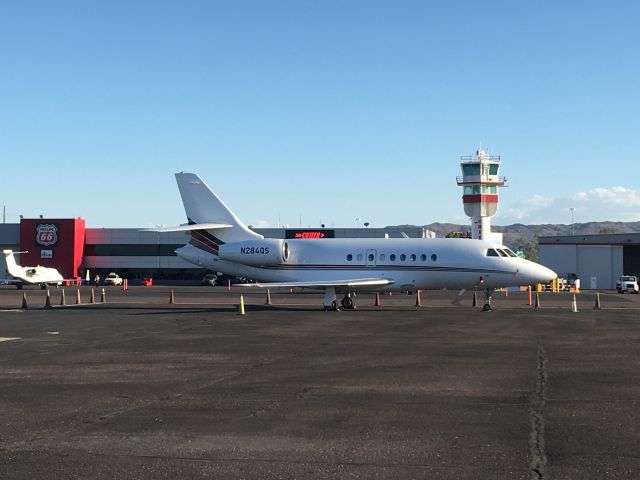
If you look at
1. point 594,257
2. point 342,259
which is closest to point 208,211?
point 342,259

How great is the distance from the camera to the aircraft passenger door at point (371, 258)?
33469mm

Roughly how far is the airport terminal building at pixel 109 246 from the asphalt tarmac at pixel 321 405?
2454 inches

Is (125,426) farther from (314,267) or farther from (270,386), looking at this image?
(314,267)

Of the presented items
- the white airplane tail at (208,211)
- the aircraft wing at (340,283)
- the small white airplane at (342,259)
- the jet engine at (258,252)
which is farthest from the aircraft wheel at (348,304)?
the white airplane tail at (208,211)

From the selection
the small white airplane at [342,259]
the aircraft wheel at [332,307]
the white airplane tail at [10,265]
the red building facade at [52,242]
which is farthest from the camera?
the red building facade at [52,242]

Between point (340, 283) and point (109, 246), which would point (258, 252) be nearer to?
point (340, 283)

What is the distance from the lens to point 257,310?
32.9 metres

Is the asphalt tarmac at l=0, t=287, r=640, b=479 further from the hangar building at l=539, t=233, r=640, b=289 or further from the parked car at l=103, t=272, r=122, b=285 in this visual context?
the hangar building at l=539, t=233, r=640, b=289

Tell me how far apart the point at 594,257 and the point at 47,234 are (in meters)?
61.5

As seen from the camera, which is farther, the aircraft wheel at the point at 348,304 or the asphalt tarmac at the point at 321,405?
the aircraft wheel at the point at 348,304

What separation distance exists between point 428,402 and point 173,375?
5186 millimetres

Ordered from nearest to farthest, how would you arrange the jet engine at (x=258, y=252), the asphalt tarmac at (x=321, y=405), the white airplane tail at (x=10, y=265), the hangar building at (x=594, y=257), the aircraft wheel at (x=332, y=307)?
the asphalt tarmac at (x=321, y=405)
the aircraft wheel at (x=332, y=307)
the jet engine at (x=258, y=252)
the white airplane tail at (x=10, y=265)
the hangar building at (x=594, y=257)

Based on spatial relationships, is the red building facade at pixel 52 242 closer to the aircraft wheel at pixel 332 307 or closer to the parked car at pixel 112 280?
the parked car at pixel 112 280

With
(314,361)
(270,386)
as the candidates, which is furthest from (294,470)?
(314,361)
